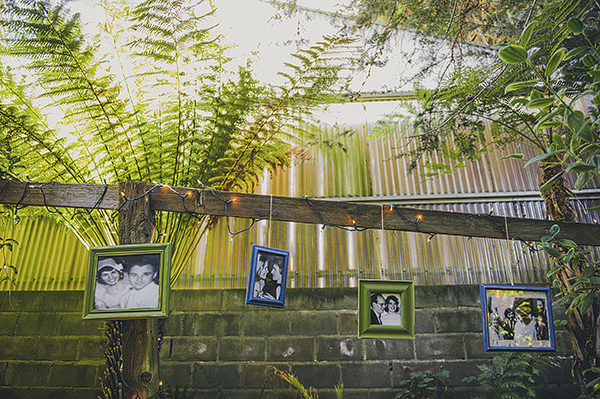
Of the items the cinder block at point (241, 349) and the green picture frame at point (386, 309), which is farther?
the cinder block at point (241, 349)

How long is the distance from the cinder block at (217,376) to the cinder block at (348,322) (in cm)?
83

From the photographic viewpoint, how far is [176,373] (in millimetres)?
2916

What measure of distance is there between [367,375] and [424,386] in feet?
1.30

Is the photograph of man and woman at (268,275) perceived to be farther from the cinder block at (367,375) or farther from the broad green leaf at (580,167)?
the broad green leaf at (580,167)

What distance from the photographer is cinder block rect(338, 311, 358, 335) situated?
9.78 feet

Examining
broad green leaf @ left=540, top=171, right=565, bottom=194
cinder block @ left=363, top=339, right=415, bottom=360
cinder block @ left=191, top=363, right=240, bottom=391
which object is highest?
broad green leaf @ left=540, top=171, right=565, bottom=194

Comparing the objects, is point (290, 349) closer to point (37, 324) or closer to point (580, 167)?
point (37, 324)

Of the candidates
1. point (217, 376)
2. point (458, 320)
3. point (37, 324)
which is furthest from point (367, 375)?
point (37, 324)

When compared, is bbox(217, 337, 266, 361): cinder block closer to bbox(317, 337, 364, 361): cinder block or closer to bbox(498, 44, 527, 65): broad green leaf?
bbox(317, 337, 364, 361): cinder block

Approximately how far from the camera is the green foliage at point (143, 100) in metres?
2.12

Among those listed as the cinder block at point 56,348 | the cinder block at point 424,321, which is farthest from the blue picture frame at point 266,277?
the cinder block at point 56,348

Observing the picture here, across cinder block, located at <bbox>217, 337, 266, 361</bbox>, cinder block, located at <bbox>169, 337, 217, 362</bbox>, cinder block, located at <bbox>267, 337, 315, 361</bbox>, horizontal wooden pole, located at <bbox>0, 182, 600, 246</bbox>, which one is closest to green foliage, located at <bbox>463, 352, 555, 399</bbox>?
horizontal wooden pole, located at <bbox>0, 182, 600, 246</bbox>

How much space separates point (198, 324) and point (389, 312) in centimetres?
158

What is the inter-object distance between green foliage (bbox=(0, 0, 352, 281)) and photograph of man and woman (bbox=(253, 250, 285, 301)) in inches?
22.7
